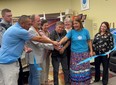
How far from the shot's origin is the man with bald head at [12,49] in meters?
2.99

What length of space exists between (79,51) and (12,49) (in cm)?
135

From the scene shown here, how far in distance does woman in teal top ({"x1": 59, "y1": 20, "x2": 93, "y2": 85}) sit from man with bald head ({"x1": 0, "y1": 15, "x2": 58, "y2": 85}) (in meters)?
0.98

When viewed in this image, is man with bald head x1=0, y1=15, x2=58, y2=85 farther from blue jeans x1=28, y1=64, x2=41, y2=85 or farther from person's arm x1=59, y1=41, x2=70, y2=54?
person's arm x1=59, y1=41, x2=70, y2=54

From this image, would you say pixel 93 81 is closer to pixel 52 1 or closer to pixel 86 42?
pixel 86 42

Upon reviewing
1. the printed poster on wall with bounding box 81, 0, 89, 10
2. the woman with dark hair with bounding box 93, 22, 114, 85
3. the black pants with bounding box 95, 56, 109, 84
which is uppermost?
the printed poster on wall with bounding box 81, 0, 89, 10

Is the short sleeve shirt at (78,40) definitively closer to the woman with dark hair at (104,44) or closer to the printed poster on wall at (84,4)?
the woman with dark hair at (104,44)

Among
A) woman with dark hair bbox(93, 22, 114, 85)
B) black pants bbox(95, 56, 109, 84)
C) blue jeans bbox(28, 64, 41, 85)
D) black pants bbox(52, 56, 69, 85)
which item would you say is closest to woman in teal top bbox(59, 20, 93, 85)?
black pants bbox(52, 56, 69, 85)

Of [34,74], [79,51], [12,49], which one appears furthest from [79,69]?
[12,49]

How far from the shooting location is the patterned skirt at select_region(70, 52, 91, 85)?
3.91 m

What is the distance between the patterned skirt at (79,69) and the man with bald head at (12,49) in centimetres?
119

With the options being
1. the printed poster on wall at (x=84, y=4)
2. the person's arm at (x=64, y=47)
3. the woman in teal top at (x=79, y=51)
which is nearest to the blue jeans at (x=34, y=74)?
the person's arm at (x=64, y=47)

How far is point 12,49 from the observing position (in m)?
3.01

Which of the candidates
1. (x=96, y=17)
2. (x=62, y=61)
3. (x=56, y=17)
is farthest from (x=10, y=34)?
(x=56, y=17)

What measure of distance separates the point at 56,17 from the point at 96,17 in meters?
2.05
